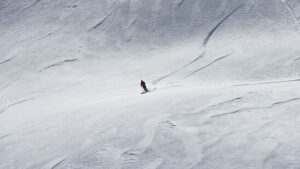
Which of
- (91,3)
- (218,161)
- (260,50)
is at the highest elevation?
(91,3)

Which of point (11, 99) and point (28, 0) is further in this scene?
point (28, 0)

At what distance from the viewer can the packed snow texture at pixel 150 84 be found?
396 inches

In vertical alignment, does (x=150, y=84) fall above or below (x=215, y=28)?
below

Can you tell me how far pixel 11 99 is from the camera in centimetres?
1652

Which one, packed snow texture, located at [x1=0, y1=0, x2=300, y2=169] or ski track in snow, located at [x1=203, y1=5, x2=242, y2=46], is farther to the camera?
ski track in snow, located at [x1=203, y1=5, x2=242, y2=46]

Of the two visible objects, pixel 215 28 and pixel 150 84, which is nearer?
pixel 150 84

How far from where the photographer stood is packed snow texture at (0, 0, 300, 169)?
10055 mm

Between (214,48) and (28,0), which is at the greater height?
(28,0)

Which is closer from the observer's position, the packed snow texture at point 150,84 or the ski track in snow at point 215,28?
the packed snow texture at point 150,84

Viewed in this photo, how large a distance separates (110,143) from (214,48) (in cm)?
800

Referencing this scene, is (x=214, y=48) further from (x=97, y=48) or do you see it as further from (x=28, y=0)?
(x=28, y=0)

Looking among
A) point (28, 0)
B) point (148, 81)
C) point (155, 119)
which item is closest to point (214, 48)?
point (148, 81)

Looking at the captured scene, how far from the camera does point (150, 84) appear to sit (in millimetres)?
15703

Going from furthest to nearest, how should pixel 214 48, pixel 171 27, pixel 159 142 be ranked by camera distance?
pixel 171 27, pixel 214 48, pixel 159 142
